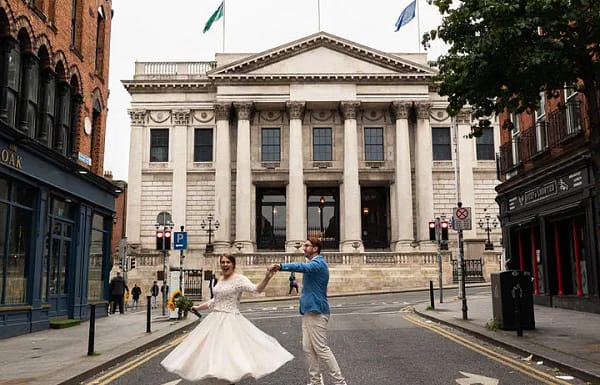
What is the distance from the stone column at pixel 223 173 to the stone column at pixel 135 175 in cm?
630

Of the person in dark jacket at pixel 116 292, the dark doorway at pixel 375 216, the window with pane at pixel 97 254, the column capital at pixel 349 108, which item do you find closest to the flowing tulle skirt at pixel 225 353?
the window with pane at pixel 97 254

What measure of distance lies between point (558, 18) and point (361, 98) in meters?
38.7

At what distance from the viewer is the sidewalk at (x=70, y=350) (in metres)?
9.29

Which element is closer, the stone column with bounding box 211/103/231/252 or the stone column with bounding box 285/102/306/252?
the stone column with bounding box 285/102/306/252

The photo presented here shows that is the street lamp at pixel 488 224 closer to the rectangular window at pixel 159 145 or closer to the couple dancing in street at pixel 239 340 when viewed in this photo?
the rectangular window at pixel 159 145

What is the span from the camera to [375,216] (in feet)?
165

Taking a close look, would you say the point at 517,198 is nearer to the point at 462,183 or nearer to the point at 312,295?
the point at 312,295

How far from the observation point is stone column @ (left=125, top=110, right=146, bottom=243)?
160 feet

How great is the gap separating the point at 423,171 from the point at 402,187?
7.88 feet

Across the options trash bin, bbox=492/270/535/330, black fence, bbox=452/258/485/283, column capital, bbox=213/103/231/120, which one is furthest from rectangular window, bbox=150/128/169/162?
trash bin, bbox=492/270/535/330

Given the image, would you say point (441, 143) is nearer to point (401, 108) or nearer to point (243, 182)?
point (401, 108)

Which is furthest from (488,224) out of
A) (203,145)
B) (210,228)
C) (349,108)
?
(203,145)

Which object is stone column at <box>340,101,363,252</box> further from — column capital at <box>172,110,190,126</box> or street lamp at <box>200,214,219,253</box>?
column capital at <box>172,110,190,126</box>

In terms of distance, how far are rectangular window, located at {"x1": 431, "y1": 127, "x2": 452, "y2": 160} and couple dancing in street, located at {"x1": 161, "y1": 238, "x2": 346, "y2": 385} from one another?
4388 cm
